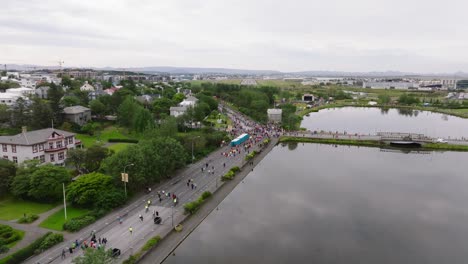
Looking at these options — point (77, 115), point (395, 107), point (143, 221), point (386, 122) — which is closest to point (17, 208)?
point (143, 221)

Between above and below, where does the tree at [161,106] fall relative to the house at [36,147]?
above

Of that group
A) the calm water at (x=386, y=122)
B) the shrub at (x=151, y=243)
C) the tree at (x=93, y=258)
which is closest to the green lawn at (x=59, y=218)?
the shrub at (x=151, y=243)

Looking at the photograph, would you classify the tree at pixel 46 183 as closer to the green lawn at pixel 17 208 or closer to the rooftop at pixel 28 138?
the green lawn at pixel 17 208

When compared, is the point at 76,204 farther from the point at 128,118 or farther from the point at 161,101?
the point at 161,101

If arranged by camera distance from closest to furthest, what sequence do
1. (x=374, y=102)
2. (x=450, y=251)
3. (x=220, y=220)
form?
(x=450, y=251) < (x=220, y=220) < (x=374, y=102)

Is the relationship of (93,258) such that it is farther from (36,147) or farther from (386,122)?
(386,122)

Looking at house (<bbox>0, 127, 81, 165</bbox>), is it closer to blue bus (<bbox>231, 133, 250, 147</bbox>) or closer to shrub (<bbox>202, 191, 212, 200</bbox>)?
shrub (<bbox>202, 191, 212, 200</bbox>)

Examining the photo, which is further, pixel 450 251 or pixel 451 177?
pixel 451 177

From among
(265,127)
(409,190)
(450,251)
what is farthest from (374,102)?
(450,251)
